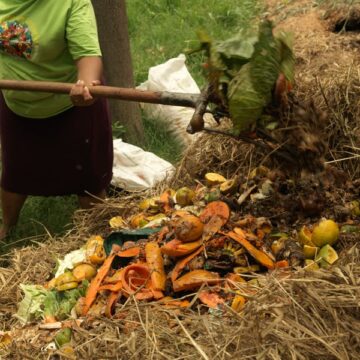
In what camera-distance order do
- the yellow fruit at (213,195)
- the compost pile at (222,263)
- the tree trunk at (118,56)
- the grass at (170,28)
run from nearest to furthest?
the compost pile at (222,263) < the yellow fruit at (213,195) < the tree trunk at (118,56) < the grass at (170,28)

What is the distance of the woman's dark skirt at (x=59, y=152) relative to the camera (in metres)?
4.59

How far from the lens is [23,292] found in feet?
12.1

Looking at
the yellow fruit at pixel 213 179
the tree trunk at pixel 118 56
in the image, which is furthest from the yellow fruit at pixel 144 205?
the tree trunk at pixel 118 56

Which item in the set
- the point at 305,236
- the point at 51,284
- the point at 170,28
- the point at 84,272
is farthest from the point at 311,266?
the point at 170,28

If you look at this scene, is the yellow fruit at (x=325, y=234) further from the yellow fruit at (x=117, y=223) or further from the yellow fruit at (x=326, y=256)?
the yellow fruit at (x=117, y=223)

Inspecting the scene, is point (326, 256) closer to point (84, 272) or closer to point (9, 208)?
point (84, 272)

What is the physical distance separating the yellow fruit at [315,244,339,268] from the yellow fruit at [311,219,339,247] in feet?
0.09

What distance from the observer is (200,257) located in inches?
131

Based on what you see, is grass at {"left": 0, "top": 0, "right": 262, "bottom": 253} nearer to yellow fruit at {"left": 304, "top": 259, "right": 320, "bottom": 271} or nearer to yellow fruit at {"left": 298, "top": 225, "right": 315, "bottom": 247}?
yellow fruit at {"left": 298, "top": 225, "right": 315, "bottom": 247}

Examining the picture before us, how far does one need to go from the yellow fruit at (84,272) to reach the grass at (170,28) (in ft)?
7.22

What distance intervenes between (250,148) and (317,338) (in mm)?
1619

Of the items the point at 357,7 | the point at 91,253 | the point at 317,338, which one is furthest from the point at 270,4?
the point at 317,338

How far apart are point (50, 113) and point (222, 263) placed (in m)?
1.65

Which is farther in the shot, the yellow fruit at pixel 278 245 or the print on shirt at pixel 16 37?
the print on shirt at pixel 16 37
